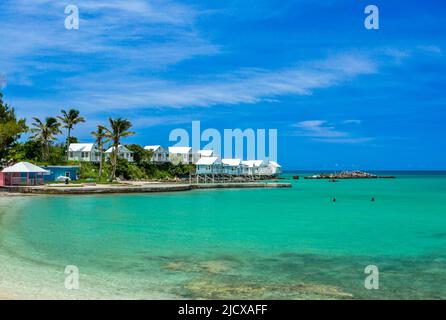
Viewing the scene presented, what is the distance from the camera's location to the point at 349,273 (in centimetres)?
1417

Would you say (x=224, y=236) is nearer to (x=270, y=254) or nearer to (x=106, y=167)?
(x=270, y=254)

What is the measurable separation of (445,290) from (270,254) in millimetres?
6481

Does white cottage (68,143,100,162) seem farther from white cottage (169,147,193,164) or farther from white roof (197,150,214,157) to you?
white roof (197,150,214,157)

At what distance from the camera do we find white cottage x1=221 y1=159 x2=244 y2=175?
101 meters

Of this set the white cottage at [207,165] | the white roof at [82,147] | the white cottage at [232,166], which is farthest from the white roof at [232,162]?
the white roof at [82,147]

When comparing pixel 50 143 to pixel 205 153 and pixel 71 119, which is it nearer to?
pixel 71 119

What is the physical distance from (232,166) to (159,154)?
58.4 ft

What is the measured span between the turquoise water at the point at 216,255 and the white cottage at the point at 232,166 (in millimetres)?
69997

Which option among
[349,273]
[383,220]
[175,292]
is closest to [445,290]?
[349,273]

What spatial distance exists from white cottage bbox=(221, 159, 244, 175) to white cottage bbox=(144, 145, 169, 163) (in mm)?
12831

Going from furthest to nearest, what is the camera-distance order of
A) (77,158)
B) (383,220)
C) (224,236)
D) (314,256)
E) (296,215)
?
(77,158) → (296,215) → (383,220) → (224,236) → (314,256)

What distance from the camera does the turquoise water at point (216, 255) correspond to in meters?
12.0

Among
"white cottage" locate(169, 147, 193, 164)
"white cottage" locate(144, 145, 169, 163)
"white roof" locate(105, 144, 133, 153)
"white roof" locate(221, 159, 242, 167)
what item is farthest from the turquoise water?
"white roof" locate(221, 159, 242, 167)

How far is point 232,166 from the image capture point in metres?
104
